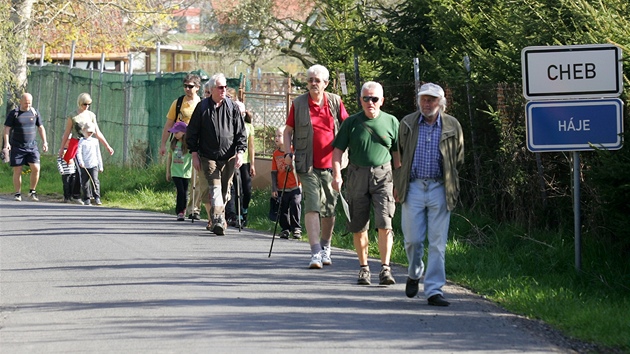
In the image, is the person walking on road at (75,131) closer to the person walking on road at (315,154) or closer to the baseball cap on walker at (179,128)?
the baseball cap on walker at (179,128)

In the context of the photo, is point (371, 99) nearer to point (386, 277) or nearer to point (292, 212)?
point (386, 277)

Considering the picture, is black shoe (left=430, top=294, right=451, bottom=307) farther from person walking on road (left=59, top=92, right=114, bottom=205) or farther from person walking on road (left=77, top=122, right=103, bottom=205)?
person walking on road (left=77, top=122, right=103, bottom=205)

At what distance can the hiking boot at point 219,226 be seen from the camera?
14523 mm

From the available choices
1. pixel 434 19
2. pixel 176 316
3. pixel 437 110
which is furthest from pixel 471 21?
pixel 176 316

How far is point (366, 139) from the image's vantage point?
34.6 feet

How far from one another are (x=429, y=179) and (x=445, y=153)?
0.80ft

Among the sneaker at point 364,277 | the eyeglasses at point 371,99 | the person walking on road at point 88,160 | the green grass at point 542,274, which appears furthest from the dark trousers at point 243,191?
the eyeglasses at point 371,99

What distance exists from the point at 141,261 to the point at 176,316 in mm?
3374

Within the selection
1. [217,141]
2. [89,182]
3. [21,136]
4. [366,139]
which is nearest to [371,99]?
[366,139]

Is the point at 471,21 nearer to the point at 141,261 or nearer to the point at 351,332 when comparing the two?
the point at 141,261

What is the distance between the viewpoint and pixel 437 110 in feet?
31.3

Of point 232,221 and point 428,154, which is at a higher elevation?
point 428,154

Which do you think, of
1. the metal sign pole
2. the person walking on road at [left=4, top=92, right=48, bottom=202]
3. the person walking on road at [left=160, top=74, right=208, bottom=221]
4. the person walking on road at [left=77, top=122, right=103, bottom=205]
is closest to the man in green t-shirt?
the metal sign pole

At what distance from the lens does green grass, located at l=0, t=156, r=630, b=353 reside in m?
8.72
